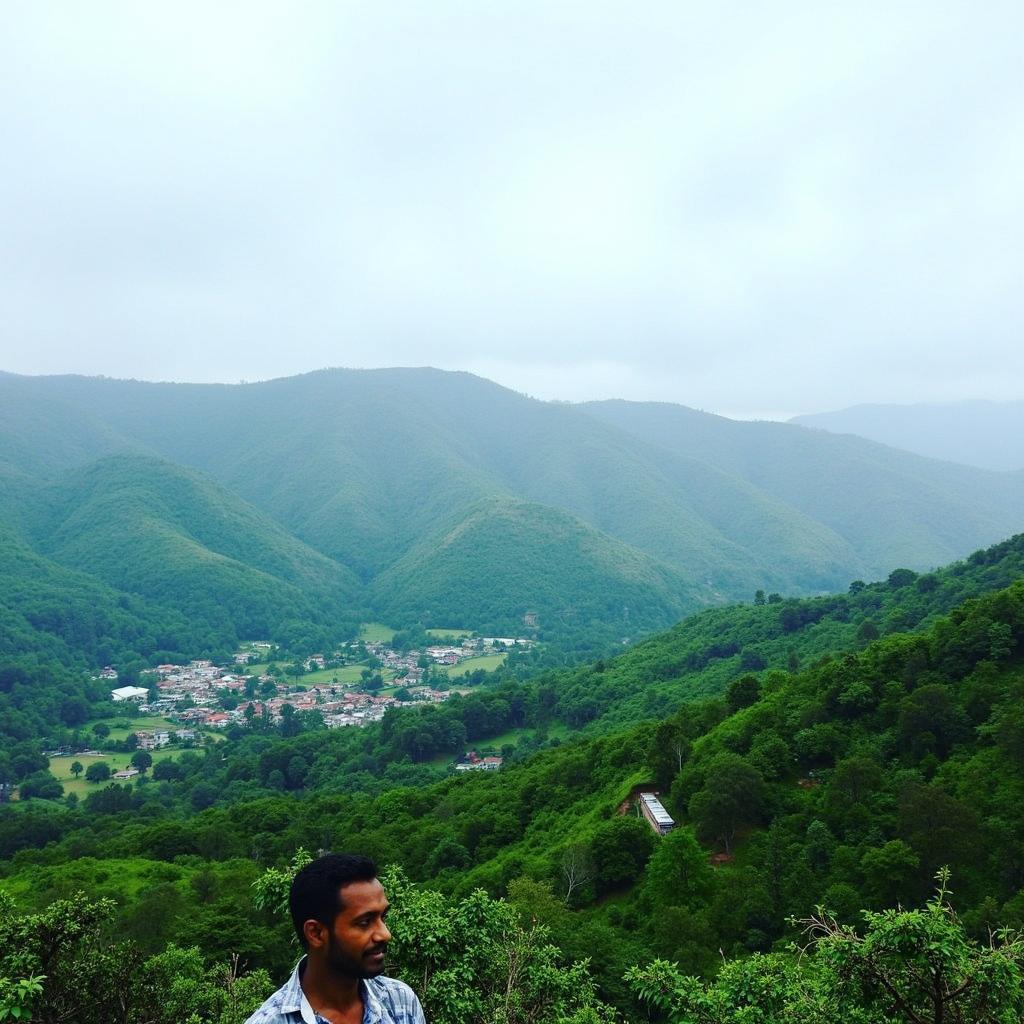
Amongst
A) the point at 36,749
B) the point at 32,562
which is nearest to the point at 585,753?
the point at 36,749

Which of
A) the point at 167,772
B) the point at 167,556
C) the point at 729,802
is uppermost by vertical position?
the point at 167,556

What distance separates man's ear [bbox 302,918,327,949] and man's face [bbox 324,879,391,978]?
0.06 ft

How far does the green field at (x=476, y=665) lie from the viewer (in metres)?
104

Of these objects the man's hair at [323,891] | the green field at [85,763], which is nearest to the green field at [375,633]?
the green field at [85,763]

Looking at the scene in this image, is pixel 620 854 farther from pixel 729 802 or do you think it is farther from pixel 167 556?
pixel 167 556

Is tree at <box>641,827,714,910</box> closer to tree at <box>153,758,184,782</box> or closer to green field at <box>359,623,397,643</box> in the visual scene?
tree at <box>153,758,184,782</box>

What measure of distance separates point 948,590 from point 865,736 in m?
28.0

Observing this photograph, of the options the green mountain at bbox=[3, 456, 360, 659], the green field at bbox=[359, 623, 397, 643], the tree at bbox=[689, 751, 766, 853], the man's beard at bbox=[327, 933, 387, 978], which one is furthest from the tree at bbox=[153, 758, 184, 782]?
the man's beard at bbox=[327, 933, 387, 978]

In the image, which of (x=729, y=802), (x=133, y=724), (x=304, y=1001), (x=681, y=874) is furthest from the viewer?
(x=133, y=724)

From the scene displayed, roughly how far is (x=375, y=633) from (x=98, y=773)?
69.3 m

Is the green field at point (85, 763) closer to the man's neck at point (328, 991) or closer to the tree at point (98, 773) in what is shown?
the tree at point (98, 773)

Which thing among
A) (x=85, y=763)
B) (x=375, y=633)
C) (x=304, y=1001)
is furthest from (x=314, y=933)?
(x=375, y=633)

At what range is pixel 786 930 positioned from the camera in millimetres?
18797

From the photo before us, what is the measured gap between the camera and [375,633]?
133875 millimetres
